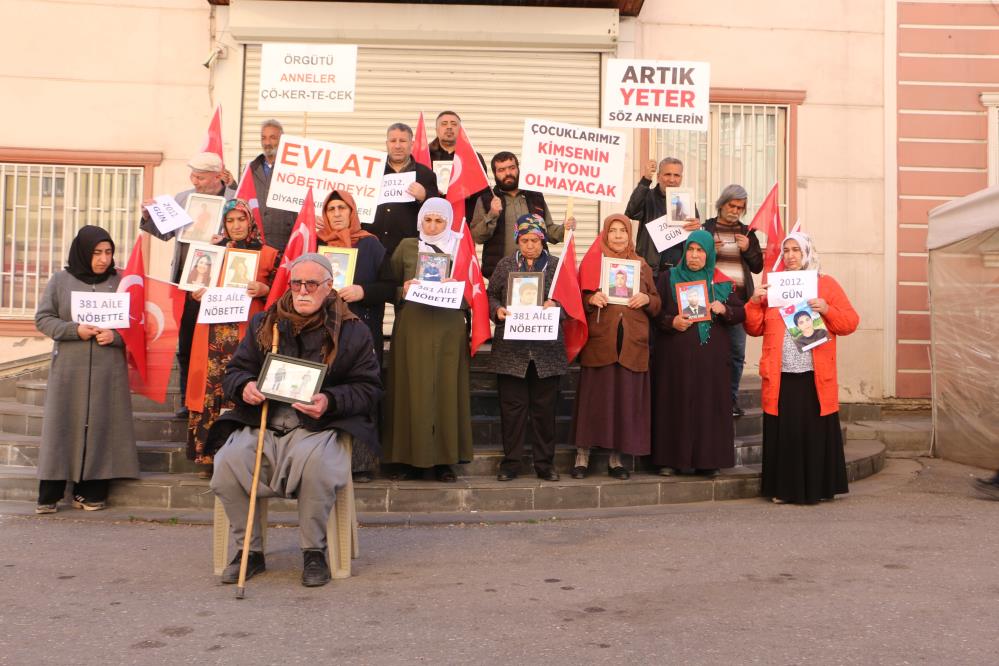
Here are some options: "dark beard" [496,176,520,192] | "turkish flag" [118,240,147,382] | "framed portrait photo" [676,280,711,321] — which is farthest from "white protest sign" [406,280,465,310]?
"turkish flag" [118,240,147,382]

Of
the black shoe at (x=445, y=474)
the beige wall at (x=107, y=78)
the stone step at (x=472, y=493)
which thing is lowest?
the stone step at (x=472, y=493)

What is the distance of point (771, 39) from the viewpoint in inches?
509

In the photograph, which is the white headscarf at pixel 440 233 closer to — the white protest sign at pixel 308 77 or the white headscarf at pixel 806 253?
the white protest sign at pixel 308 77

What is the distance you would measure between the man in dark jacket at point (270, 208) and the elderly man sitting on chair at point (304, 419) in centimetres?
361

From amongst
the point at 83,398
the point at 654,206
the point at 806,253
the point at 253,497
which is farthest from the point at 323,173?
the point at 806,253

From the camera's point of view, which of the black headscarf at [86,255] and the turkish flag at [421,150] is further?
the turkish flag at [421,150]

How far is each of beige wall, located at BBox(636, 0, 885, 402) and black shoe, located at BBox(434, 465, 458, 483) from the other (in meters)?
Answer: 6.60

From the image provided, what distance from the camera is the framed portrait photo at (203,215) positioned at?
8.25 meters

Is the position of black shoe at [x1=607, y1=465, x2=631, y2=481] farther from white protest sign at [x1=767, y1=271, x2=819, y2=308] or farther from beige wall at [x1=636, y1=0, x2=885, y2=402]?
beige wall at [x1=636, y1=0, x2=885, y2=402]

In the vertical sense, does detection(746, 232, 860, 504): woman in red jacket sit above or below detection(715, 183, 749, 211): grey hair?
below

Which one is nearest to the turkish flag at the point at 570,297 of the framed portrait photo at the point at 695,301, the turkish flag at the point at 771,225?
the framed portrait photo at the point at 695,301

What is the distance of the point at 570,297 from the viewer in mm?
8070

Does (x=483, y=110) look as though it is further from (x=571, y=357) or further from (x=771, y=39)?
(x=571, y=357)

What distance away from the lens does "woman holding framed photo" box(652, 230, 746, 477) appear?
26.7 feet
